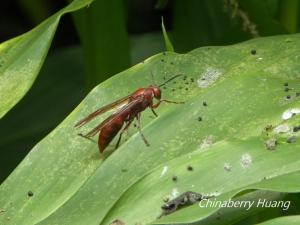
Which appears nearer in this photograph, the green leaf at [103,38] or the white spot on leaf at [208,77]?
the white spot on leaf at [208,77]

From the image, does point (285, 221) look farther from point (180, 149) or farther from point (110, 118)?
point (110, 118)

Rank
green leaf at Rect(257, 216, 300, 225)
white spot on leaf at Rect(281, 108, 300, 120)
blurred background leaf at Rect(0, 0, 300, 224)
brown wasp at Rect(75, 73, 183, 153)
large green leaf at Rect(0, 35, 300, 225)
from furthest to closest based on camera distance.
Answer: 1. blurred background leaf at Rect(0, 0, 300, 224)
2. brown wasp at Rect(75, 73, 183, 153)
3. white spot on leaf at Rect(281, 108, 300, 120)
4. large green leaf at Rect(0, 35, 300, 225)
5. green leaf at Rect(257, 216, 300, 225)

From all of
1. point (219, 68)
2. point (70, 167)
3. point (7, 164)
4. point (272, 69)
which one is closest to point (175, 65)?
point (219, 68)

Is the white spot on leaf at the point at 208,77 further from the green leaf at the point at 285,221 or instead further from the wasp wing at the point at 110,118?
the green leaf at the point at 285,221

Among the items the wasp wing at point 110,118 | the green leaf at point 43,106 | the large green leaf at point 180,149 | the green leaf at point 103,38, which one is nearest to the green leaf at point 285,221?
the large green leaf at point 180,149

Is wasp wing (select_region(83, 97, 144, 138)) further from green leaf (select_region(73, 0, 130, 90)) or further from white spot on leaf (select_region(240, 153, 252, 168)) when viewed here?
green leaf (select_region(73, 0, 130, 90))

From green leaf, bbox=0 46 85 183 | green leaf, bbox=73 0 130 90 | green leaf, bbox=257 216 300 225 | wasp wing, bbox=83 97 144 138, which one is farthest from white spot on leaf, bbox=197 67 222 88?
green leaf, bbox=0 46 85 183

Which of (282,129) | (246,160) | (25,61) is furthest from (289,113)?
(25,61)
